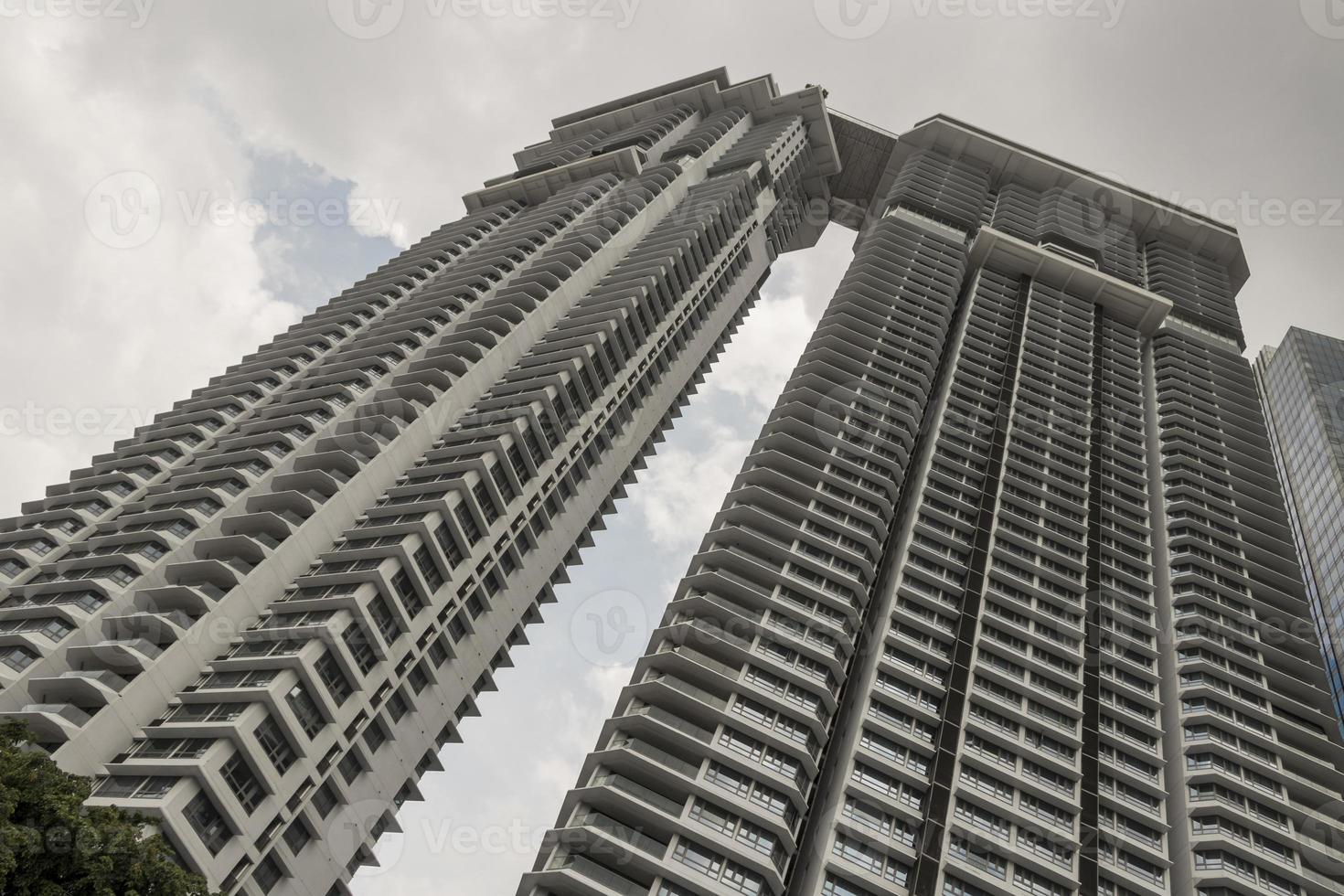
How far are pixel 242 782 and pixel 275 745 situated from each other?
2.37m

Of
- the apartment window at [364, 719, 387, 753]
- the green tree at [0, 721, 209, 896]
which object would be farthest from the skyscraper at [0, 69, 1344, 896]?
the green tree at [0, 721, 209, 896]

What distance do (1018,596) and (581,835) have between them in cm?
3456

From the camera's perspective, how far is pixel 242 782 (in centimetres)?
4256

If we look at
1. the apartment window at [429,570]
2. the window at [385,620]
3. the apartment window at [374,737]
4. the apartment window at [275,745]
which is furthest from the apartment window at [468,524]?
the apartment window at [275,745]

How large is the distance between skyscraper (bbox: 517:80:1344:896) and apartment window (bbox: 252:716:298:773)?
12.1 m

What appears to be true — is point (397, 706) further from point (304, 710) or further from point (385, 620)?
point (304, 710)

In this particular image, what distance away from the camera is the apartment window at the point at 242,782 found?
41906mm

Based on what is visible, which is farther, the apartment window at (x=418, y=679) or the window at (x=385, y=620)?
the apartment window at (x=418, y=679)

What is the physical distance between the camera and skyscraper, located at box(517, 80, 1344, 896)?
4803 cm

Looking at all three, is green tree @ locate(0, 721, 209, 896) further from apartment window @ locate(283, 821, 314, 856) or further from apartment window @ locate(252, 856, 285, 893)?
apartment window @ locate(283, 821, 314, 856)

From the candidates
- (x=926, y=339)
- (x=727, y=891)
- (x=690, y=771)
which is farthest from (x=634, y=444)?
(x=727, y=891)

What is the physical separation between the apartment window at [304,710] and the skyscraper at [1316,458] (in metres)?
79.3

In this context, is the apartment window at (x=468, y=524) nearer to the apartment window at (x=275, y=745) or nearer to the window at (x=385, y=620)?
the window at (x=385, y=620)

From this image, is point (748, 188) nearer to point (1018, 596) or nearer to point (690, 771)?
point (1018, 596)
